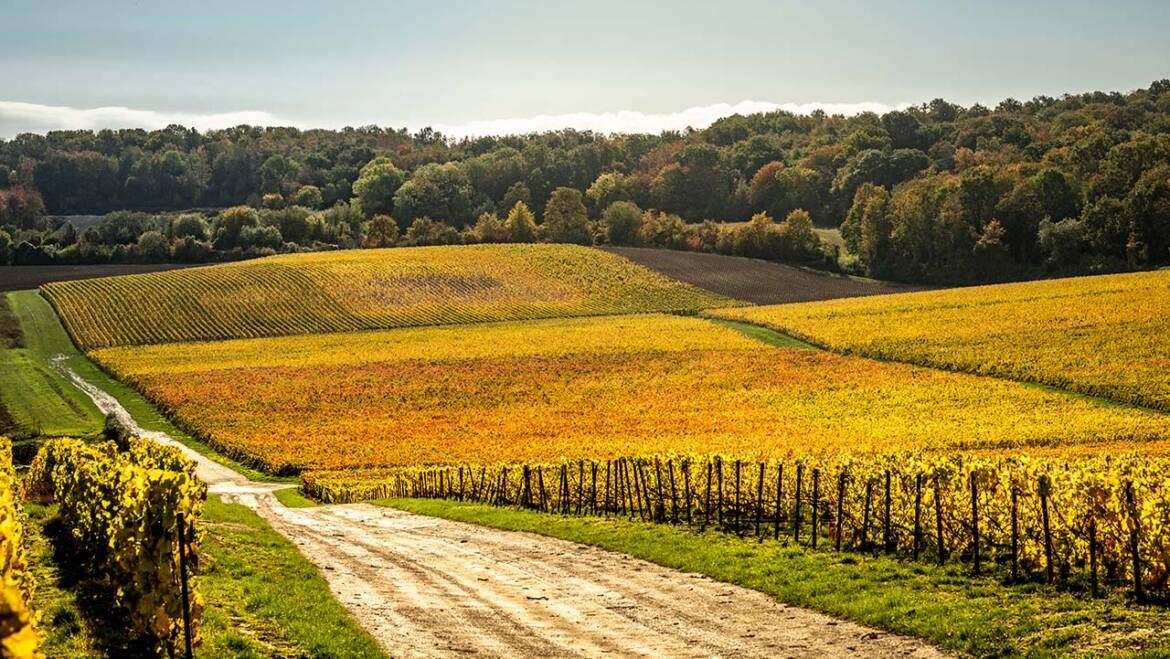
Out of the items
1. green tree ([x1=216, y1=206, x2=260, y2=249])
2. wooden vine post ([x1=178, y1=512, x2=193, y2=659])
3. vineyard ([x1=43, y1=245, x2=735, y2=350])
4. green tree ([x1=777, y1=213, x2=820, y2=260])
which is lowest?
vineyard ([x1=43, y1=245, x2=735, y2=350])

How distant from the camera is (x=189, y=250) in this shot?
520ft

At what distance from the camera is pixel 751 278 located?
14138 centimetres

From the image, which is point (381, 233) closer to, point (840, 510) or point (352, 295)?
point (352, 295)

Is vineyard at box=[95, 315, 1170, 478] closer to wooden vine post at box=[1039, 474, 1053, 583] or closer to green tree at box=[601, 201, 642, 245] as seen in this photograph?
wooden vine post at box=[1039, 474, 1053, 583]

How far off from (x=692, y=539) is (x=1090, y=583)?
33.8ft

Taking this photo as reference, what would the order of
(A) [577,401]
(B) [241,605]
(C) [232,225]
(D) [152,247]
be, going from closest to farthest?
(B) [241,605] < (A) [577,401] < (D) [152,247] < (C) [232,225]

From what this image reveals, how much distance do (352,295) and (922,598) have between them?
10971cm

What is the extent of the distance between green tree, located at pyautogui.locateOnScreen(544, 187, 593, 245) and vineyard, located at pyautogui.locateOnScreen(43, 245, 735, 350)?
24.1 metres

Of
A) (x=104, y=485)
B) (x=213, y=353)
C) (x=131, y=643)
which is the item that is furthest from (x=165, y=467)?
(x=213, y=353)

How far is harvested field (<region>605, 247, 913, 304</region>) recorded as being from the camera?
130625 mm

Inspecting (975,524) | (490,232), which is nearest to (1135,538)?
(975,524)

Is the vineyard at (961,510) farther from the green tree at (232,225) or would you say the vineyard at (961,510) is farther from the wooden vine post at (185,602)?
the green tree at (232,225)

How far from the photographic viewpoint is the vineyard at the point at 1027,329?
66.3 meters

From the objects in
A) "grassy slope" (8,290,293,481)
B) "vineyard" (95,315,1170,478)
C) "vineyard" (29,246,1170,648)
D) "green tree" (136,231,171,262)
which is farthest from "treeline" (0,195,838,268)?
"vineyard" (95,315,1170,478)
